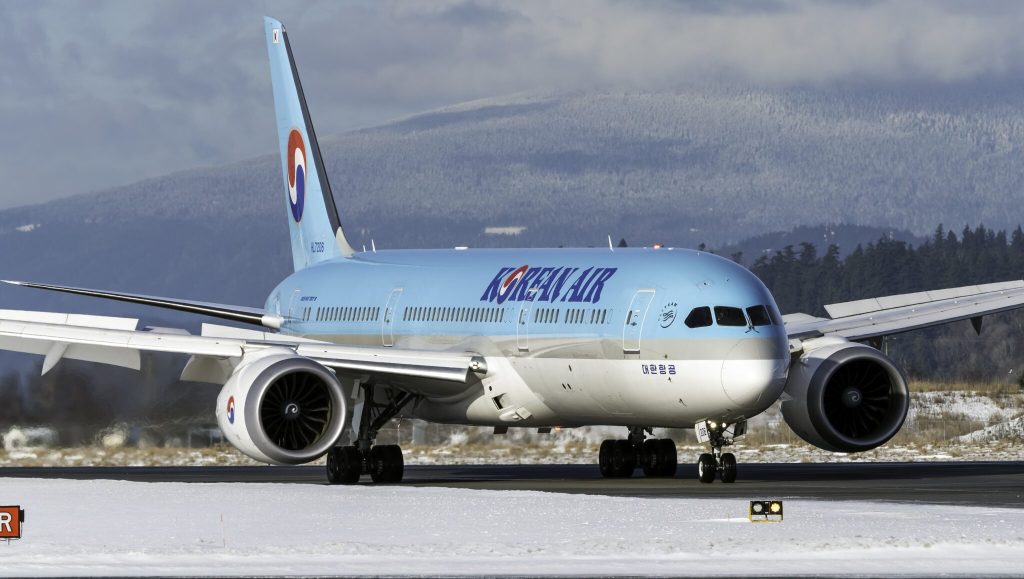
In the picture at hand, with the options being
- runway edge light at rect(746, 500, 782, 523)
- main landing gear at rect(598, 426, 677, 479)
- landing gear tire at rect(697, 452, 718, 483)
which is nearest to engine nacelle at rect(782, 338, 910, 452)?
landing gear tire at rect(697, 452, 718, 483)

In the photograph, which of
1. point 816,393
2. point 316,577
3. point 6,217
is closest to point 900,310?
point 816,393

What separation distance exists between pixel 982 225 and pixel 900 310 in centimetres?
13429

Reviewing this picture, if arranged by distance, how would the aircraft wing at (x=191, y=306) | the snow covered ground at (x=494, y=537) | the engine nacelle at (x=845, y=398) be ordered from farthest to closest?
the aircraft wing at (x=191, y=306) < the engine nacelle at (x=845, y=398) < the snow covered ground at (x=494, y=537)

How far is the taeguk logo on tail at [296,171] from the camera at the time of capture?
46.0 m

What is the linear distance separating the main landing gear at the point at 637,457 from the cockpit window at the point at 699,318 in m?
5.84

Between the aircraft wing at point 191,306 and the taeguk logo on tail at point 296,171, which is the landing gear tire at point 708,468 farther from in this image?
the taeguk logo on tail at point 296,171

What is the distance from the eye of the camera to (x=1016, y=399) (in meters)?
58.0

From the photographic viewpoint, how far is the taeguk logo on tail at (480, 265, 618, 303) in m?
34.0

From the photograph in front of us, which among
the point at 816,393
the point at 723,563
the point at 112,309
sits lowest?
the point at 723,563

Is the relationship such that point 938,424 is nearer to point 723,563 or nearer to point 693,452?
point 693,452

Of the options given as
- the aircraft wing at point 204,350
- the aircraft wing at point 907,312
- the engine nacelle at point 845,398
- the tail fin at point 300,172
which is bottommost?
the engine nacelle at point 845,398

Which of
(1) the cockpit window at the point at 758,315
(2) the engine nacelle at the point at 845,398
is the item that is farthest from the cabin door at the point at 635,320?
(2) the engine nacelle at the point at 845,398

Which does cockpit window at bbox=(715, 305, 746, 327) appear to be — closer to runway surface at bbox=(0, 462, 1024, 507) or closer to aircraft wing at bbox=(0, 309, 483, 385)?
runway surface at bbox=(0, 462, 1024, 507)

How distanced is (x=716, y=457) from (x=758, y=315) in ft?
8.90
